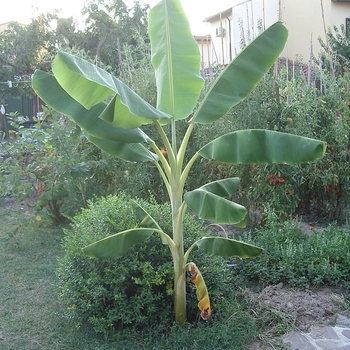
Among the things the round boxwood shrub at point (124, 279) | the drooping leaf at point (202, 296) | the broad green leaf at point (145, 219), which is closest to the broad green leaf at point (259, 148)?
the broad green leaf at point (145, 219)

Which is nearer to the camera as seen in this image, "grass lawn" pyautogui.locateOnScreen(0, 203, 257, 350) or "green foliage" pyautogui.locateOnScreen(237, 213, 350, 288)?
"grass lawn" pyautogui.locateOnScreen(0, 203, 257, 350)

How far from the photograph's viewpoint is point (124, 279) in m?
3.83

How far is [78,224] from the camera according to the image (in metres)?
4.38

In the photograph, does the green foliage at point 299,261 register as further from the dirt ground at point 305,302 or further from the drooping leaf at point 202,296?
the drooping leaf at point 202,296

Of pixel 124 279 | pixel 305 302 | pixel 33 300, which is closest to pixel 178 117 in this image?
pixel 124 279

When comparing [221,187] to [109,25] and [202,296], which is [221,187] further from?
[109,25]

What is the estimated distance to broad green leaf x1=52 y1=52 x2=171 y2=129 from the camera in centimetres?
295

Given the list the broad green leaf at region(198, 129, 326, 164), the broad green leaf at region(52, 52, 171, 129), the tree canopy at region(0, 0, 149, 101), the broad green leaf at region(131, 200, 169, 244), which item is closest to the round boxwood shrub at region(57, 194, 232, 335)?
the broad green leaf at region(131, 200, 169, 244)

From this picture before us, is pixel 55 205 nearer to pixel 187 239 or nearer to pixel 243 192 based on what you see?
pixel 243 192

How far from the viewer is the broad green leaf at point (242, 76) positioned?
3717mm

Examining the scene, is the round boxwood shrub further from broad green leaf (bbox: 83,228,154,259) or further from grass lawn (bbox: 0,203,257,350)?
broad green leaf (bbox: 83,228,154,259)

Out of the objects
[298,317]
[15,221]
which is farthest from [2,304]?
[15,221]

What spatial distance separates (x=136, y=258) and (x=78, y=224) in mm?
793

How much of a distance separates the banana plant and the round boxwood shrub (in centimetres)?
17
